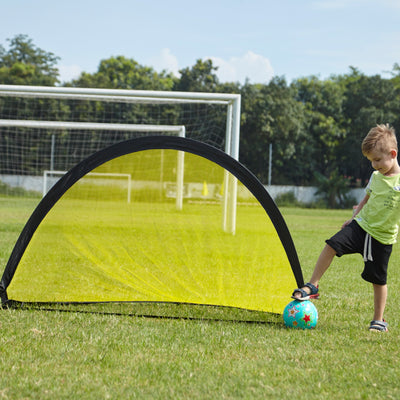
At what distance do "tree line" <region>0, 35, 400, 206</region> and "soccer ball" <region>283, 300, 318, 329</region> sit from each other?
1308 inches

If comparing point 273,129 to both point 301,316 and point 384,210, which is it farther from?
point 301,316

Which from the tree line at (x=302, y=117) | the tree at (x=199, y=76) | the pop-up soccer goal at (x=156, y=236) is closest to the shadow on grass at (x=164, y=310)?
the pop-up soccer goal at (x=156, y=236)

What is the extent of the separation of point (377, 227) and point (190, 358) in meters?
1.70

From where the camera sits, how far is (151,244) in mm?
4984

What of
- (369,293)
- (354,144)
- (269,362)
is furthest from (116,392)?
(354,144)

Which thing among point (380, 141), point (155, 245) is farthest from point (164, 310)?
point (380, 141)

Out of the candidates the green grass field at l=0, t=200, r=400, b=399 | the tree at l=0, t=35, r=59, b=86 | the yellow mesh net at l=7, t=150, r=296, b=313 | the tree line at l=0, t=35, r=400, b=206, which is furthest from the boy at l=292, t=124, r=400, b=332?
the tree at l=0, t=35, r=59, b=86

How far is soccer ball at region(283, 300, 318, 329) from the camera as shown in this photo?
13.0 ft

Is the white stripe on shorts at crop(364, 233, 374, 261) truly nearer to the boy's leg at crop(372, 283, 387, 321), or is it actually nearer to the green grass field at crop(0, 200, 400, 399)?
the boy's leg at crop(372, 283, 387, 321)

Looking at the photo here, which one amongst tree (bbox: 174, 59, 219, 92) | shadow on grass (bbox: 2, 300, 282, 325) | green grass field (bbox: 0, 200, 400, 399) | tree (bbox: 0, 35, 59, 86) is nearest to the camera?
green grass field (bbox: 0, 200, 400, 399)

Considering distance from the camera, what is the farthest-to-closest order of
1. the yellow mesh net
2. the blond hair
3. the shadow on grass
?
the yellow mesh net → the shadow on grass → the blond hair

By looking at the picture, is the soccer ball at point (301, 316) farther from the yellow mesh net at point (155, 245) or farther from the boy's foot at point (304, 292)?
the yellow mesh net at point (155, 245)

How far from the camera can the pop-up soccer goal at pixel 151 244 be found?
4.34m

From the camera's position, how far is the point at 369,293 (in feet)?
18.5
